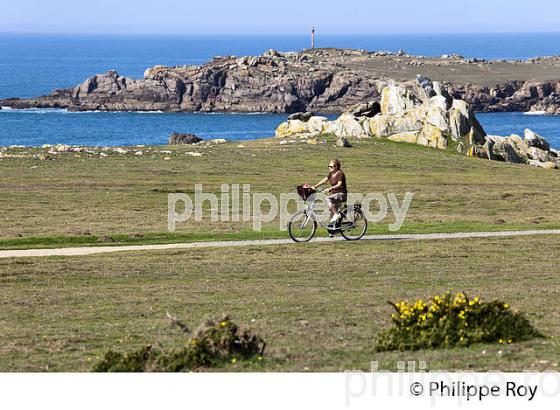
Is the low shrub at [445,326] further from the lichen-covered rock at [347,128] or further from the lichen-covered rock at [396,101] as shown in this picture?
the lichen-covered rock at [396,101]

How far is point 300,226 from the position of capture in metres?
28.1

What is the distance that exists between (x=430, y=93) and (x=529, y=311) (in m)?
62.3

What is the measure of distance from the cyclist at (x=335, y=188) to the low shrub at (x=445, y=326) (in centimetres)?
1327

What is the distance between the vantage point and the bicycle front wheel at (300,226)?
2802cm

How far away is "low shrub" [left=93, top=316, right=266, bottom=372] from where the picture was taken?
12.3 metres

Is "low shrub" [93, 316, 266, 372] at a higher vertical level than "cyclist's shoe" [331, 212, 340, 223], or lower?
higher

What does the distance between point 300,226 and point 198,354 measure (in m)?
15.8

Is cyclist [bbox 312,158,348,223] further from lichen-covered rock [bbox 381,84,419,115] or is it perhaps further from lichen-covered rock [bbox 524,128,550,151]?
lichen-covered rock [bbox 524,128,550,151]

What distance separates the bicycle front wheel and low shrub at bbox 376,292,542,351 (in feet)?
47.0

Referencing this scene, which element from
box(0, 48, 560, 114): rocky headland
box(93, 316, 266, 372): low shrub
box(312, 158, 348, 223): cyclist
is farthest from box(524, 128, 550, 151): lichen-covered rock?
box(0, 48, 560, 114): rocky headland

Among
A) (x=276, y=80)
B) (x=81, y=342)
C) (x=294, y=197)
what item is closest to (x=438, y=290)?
(x=81, y=342)

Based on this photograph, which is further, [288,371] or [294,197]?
[294,197]

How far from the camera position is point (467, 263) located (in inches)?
961
